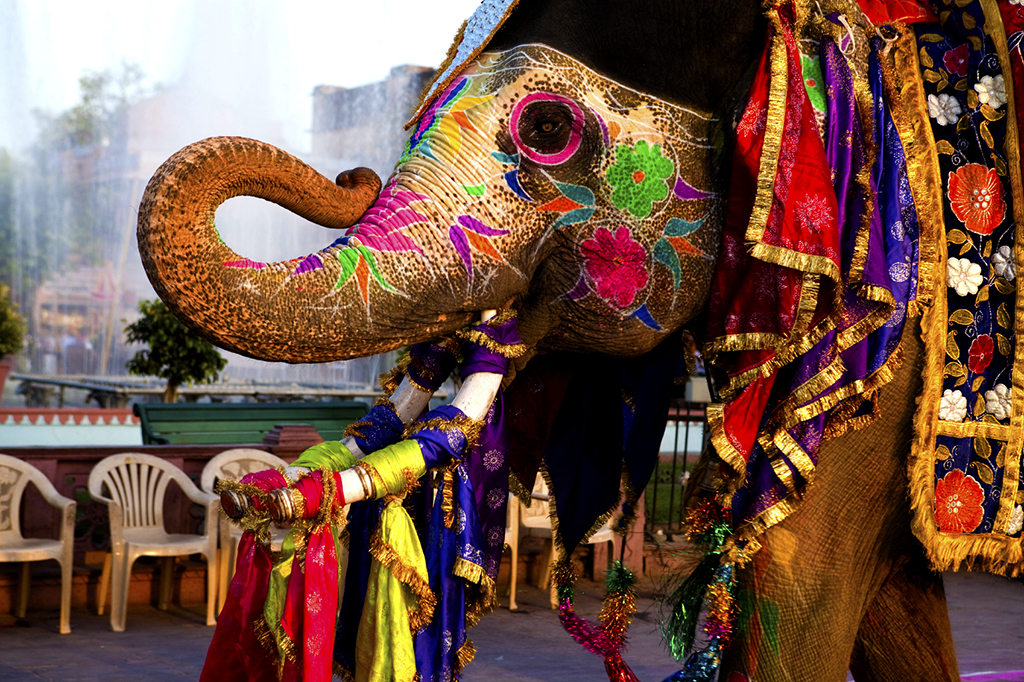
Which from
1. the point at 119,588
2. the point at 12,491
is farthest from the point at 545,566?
the point at 12,491

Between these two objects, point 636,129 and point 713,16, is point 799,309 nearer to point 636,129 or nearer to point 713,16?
point 636,129

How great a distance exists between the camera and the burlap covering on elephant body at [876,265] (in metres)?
1.98

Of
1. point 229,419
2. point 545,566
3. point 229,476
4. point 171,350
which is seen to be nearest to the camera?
point 229,476

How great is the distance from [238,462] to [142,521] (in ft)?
2.09

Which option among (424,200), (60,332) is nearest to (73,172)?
(60,332)

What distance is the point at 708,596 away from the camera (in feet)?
6.92

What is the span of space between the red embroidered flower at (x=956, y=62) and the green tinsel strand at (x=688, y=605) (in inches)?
42.9

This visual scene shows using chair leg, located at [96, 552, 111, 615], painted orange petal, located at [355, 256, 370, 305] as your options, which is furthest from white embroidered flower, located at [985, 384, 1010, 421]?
chair leg, located at [96, 552, 111, 615]

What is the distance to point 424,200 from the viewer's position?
189 centimetres

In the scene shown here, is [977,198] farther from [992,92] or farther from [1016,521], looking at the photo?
[1016,521]

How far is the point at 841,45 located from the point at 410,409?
1111 millimetres

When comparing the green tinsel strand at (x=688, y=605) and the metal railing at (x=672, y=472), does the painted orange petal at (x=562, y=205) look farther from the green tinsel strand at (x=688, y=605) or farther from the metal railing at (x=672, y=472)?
the metal railing at (x=672, y=472)

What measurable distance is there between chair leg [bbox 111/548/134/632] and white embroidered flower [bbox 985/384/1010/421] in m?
4.67

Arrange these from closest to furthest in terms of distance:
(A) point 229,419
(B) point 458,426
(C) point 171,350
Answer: (B) point 458,426 < (A) point 229,419 < (C) point 171,350
